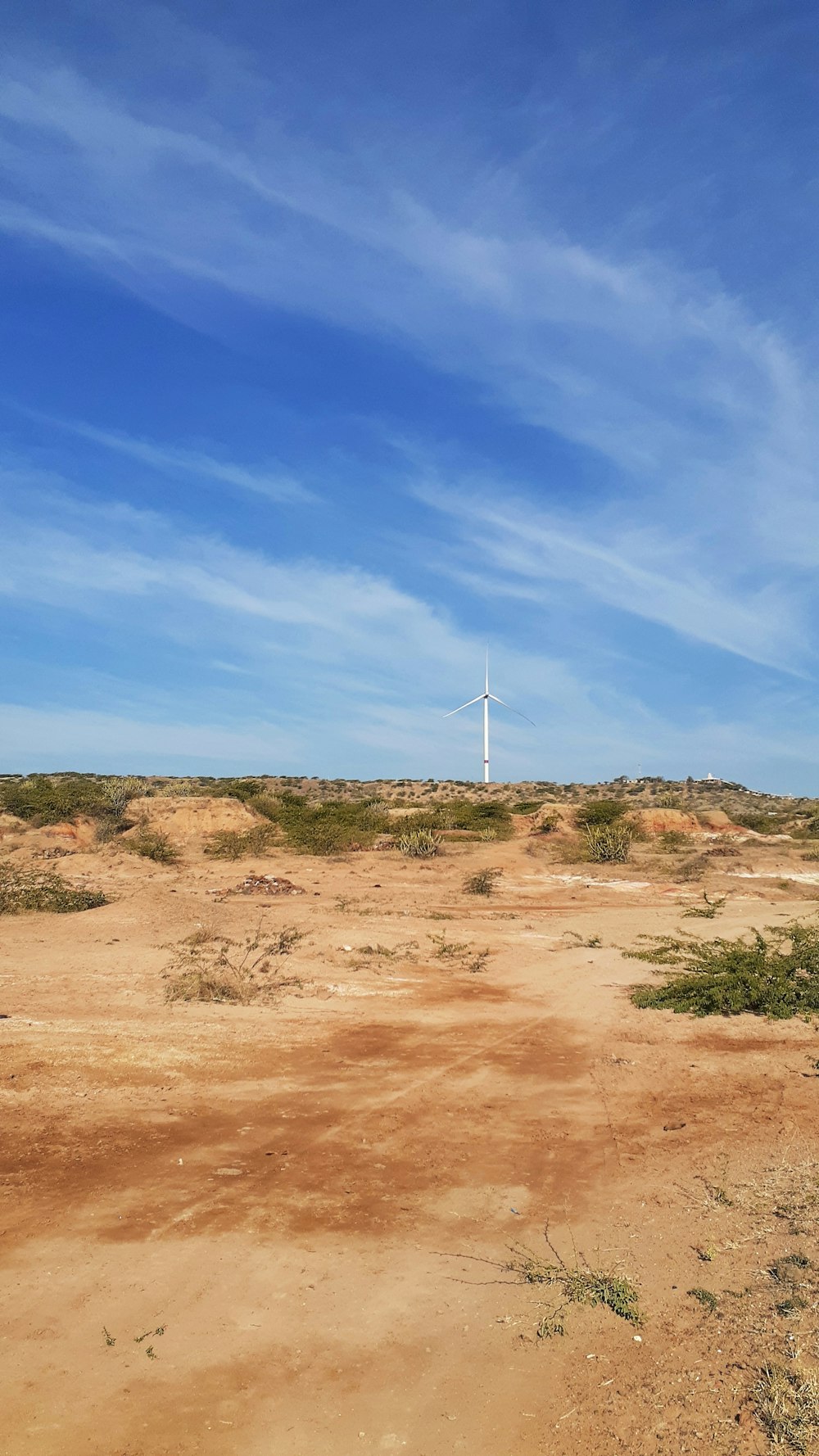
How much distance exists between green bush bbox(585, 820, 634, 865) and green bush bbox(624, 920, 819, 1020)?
509 inches

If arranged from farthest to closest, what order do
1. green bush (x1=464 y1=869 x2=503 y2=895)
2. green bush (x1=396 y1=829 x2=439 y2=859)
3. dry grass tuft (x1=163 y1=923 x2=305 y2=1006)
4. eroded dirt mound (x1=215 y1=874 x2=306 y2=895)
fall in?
green bush (x1=396 y1=829 x2=439 y2=859) → green bush (x1=464 y1=869 x2=503 y2=895) → eroded dirt mound (x1=215 y1=874 x2=306 y2=895) → dry grass tuft (x1=163 y1=923 x2=305 y2=1006)

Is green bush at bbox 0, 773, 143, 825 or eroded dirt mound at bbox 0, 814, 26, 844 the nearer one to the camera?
eroded dirt mound at bbox 0, 814, 26, 844

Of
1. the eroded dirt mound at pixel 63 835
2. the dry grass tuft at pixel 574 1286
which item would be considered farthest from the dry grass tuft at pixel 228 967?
the eroded dirt mound at pixel 63 835

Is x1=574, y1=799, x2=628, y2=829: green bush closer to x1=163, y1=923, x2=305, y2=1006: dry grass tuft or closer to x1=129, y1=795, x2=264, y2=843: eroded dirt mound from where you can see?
x1=129, y1=795, x2=264, y2=843: eroded dirt mound

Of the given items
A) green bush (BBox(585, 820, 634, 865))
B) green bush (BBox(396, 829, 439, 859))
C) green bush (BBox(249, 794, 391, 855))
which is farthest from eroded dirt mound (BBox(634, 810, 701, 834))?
green bush (BBox(396, 829, 439, 859))

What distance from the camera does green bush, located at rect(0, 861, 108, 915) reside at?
16938 mm

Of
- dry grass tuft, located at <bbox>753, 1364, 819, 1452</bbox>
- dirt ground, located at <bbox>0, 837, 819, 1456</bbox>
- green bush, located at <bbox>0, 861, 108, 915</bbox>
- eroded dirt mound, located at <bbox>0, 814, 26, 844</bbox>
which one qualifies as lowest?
dirt ground, located at <bbox>0, 837, 819, 1456</bbox>

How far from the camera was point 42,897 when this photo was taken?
17.3 meters

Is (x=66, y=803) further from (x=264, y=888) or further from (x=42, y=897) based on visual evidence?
(x=42, y=897)

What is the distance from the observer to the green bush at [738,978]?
11.3 meters

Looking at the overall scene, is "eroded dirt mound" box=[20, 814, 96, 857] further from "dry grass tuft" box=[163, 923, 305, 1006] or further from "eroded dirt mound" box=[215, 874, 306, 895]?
"dry grass tuft" box=[163, 923, 305, 1006]

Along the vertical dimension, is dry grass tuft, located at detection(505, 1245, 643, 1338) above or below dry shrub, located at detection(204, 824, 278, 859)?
below

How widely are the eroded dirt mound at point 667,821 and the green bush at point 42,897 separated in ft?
75.5

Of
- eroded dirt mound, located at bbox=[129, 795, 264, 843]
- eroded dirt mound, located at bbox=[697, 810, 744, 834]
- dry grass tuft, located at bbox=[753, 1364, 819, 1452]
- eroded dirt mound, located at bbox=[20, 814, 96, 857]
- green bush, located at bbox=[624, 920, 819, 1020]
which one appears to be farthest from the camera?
eroded dirt mound, located at bbox=[697, 810, 744, 834]
